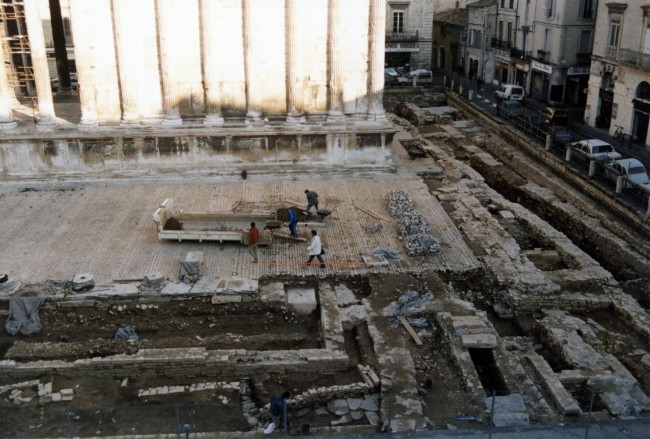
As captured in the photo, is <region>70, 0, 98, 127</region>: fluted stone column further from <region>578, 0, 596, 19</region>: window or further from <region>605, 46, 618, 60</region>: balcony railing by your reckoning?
<region>578, 0, 596, 19</region>: window

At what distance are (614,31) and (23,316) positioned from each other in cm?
3032

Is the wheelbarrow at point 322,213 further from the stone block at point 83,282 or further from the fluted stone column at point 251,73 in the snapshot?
the stone block at point 83,282

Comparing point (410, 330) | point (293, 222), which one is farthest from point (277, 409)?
point (293, 222)

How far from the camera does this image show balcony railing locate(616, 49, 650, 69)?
3045 centimetres

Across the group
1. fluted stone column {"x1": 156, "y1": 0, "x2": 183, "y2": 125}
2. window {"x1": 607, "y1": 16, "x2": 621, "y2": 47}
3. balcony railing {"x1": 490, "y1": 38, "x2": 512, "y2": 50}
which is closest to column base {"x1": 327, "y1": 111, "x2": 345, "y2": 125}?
fluted stone column {"x1": 156, "y1": 0, "x2": 183, "y2": 125}

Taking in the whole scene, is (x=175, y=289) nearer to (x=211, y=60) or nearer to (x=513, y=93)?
(x=211, y=60)

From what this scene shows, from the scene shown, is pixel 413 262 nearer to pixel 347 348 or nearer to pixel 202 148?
pixel 347 348

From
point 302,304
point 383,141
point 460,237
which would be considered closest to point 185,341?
point 302,304

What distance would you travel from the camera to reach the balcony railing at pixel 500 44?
155 ft

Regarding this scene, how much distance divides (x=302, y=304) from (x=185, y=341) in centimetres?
331

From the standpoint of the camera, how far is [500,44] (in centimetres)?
4831

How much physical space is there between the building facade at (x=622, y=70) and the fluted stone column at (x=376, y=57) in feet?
42.5

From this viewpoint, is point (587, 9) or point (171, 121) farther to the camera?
point (587, 9)

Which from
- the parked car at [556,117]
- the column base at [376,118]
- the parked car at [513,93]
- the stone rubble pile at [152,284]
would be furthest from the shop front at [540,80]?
the stone rubble pile at [152,284]
